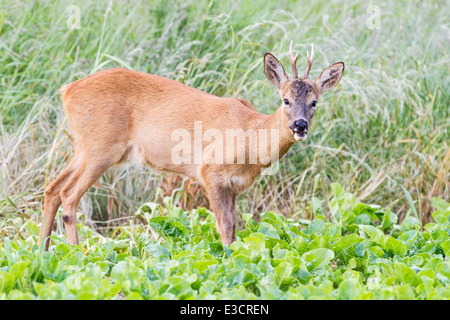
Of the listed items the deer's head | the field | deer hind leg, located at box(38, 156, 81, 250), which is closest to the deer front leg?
the field

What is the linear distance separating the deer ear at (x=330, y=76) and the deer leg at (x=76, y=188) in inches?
65.9

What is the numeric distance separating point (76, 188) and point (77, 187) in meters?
0.01

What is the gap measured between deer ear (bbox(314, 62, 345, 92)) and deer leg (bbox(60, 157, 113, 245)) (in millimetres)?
1674

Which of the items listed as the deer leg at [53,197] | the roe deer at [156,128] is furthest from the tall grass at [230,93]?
the roe deer at [156,128]

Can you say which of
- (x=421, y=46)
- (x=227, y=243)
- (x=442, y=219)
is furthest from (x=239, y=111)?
(x=421, y=46)

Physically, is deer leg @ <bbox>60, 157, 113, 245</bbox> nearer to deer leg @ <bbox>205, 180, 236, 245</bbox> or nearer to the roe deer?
the roe deer

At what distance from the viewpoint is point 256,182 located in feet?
22.6

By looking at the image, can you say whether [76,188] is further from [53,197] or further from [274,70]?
[274,70]

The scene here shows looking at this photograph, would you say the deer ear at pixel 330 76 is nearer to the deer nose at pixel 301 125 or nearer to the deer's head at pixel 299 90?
the deer's head at pixel 299 90

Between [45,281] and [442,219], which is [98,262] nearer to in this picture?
[45,281]

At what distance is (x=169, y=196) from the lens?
671 cm

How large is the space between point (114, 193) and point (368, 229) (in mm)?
2291

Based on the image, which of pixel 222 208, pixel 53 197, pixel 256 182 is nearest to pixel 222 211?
pixel 222 208

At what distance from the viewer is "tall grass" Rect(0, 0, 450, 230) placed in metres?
6.64
